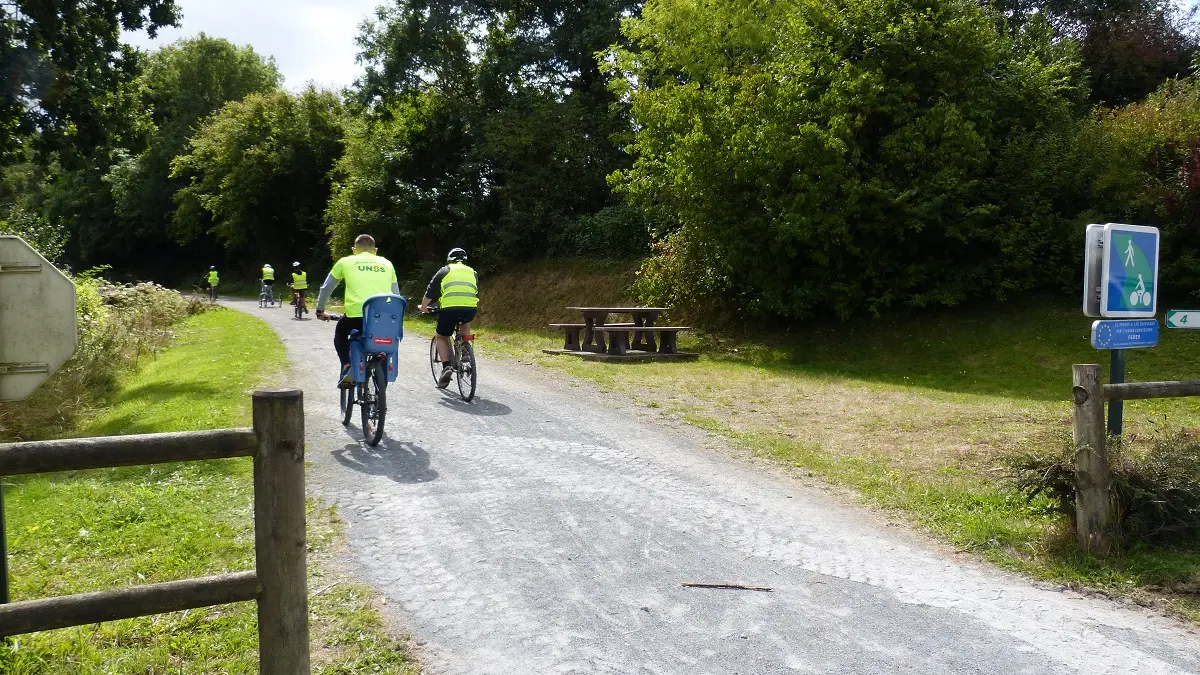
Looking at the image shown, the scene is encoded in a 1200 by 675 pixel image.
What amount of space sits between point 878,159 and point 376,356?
43.2ft

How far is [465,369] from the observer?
35.7 feet

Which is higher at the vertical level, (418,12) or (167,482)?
(418,12)

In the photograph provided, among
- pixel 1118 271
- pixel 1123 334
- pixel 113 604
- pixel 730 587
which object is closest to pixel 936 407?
pixel 1123 334

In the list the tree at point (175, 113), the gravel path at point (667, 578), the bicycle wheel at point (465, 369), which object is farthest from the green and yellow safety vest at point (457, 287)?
the tree at point (175, 113)

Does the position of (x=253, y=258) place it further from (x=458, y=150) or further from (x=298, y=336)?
(x=298, y=336)

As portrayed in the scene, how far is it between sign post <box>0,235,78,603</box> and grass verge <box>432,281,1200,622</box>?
207 inches

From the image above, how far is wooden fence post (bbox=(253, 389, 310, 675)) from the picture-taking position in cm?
313

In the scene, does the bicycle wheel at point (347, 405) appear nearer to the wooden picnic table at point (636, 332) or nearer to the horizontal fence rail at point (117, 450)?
the horizontal fence rail at point (117, 450)

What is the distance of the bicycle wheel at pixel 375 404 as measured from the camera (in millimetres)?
8094

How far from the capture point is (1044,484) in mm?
5547

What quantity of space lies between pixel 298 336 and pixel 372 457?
13054 mm

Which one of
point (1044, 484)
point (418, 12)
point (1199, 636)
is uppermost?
point (418, 12)

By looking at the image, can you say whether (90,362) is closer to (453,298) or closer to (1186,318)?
(453,298)

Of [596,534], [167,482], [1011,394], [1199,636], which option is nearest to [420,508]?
[596,534]
